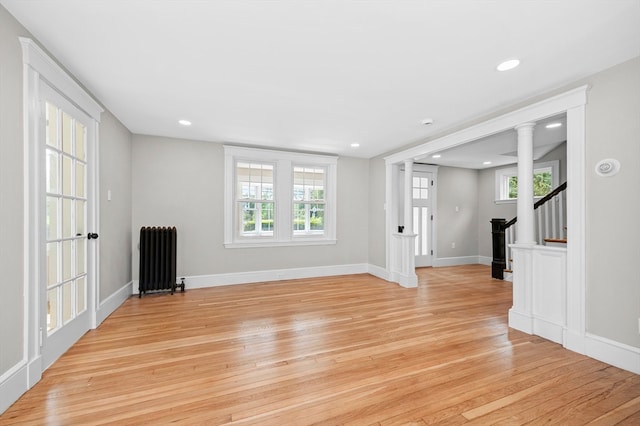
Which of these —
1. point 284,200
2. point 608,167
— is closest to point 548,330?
point 608,167

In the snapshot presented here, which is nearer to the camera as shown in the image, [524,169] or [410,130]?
[524,169]

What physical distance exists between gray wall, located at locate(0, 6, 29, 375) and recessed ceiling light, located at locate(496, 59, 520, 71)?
353cm

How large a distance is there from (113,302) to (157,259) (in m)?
0.81

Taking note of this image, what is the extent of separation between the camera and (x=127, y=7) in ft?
5.36

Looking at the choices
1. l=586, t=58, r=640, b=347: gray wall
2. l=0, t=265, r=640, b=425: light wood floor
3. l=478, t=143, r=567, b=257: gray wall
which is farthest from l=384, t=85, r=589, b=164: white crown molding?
l=478, t=143, r=567, b=257: gray wall

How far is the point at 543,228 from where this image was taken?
4648 mm

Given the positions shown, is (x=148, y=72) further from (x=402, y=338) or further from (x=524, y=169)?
(x=524, y=169)

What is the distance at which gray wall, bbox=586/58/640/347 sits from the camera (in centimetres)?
211

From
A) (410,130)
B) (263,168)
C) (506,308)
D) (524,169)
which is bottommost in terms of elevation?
(506,308)

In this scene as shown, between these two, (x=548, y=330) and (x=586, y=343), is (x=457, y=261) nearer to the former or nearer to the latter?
(x=548, y=330)

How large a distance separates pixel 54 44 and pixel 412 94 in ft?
10.1

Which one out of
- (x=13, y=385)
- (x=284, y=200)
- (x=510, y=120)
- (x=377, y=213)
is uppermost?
(x=510, y=120)

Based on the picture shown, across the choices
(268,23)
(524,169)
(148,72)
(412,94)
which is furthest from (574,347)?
(148,72)

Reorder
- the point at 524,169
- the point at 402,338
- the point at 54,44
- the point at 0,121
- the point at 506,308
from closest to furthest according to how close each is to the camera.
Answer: the point at 0,121, the point at 54,44, the point at 402,338, the point at 524,169, the point at 506,308
